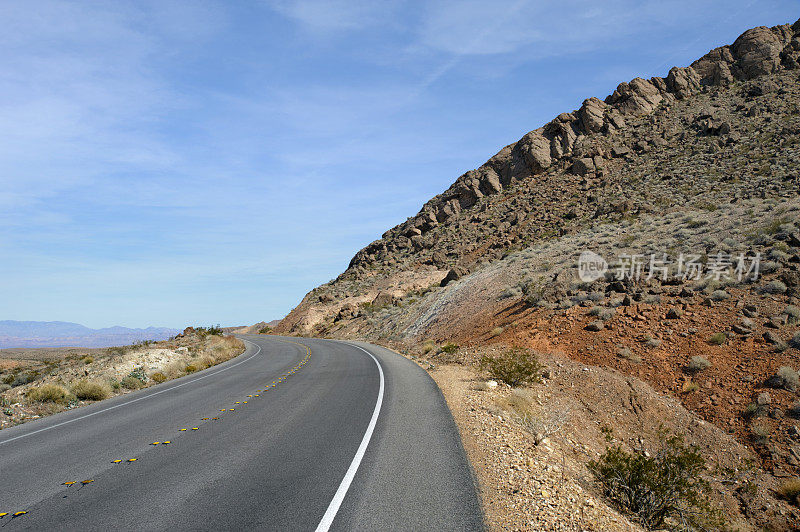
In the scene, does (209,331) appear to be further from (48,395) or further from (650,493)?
(650,493)

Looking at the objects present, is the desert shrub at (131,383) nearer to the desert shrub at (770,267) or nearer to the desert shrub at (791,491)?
the desert shrub at (791,491)

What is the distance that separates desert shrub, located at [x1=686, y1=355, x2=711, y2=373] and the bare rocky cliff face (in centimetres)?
2826

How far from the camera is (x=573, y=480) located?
21.0ft

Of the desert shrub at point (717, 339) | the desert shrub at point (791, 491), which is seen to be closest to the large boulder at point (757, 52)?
the desert shrub at point (717, 339)

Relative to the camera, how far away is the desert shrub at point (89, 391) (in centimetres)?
1376

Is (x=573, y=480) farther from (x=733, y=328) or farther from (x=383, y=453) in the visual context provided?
(x=733, y=328)

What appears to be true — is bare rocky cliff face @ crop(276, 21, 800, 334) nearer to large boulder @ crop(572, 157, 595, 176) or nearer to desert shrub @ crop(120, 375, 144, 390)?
large boulder @ crop(572, 157, 595, 176)

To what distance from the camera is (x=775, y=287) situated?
43.3 ft

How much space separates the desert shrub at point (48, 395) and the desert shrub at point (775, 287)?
22.5 meters

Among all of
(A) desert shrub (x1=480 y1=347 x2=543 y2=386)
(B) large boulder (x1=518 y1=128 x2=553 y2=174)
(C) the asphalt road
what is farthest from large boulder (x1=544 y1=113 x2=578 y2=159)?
(C) the asphalt road

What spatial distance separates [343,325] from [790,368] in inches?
1617

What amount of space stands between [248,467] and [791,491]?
32.1 feet

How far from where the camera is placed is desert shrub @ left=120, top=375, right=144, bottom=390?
1573 centimetres

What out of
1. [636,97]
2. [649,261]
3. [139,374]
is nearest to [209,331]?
[139,374]
